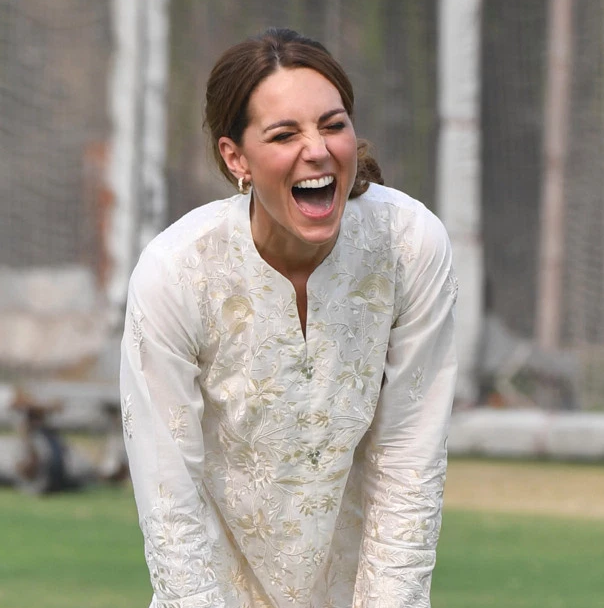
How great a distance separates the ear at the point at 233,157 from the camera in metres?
2.66

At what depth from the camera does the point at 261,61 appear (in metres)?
2.56

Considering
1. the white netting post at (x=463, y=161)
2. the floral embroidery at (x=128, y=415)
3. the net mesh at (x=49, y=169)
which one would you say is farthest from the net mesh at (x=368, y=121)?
the floral embroidery at (x=128, y=415)

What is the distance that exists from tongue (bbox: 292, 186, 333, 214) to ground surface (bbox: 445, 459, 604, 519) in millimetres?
4504

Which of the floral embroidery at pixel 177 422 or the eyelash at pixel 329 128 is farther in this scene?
the floral embroidery at pixel 177 422

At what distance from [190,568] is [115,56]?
7208mm

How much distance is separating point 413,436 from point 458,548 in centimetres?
335

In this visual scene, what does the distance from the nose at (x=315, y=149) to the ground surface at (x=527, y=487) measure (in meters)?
4.59

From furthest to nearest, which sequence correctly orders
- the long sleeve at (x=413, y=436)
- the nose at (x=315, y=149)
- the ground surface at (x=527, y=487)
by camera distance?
the ground surface at (x=527, y=487)
the long sleeve at (x=413, y=436)
the nose at (x=315, y=149)

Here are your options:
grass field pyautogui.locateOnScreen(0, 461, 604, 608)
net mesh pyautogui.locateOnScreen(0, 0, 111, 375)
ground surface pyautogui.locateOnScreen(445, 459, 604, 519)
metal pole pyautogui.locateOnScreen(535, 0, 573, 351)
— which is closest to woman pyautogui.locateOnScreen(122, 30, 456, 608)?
grass field pyautogui.locateOnScreen(0, 461, 604, 608)

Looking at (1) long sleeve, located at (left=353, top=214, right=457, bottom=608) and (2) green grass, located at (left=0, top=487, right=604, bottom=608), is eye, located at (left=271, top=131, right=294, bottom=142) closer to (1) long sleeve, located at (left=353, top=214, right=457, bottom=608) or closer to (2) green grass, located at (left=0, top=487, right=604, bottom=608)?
(1) long sleeve, located at (left=353, top=214, right=457, bottom=608)

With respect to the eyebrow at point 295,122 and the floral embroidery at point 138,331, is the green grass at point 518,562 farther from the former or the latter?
the eyebrow at point 295,122

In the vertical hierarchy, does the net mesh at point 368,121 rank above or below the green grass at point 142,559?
above

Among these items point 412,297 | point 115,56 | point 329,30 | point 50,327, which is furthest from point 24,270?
point 412,297

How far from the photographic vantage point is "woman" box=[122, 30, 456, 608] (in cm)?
258
